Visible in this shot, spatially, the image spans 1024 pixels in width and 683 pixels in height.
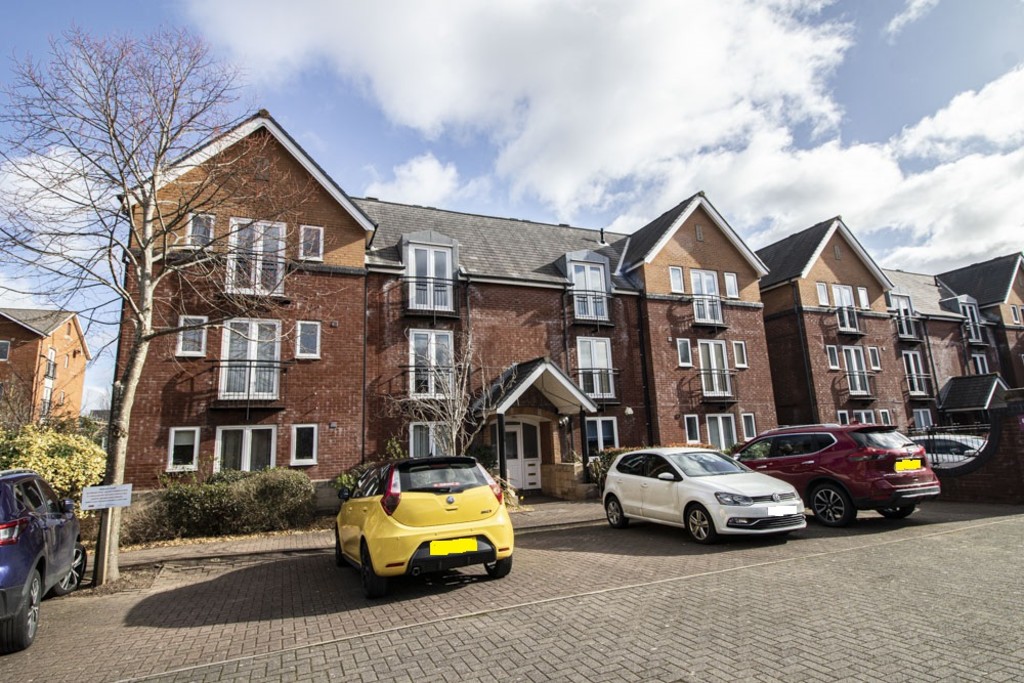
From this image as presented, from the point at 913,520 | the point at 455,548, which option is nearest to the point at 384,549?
the point at 455,548

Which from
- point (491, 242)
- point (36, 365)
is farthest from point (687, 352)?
point (36, 365)

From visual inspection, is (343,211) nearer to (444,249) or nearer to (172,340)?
(444,249)

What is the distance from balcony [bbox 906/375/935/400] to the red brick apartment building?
1050 cm

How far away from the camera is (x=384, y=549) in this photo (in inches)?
234

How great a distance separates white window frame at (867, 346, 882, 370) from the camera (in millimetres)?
26047

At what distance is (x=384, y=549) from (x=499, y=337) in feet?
41.5

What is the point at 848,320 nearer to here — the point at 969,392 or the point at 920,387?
the point at 920,387

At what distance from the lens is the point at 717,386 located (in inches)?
847

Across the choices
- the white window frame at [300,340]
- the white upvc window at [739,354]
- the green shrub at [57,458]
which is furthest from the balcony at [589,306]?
the green shrub at [57,458]

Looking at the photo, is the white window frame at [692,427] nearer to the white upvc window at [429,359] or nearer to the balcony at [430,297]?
the white upvc window at [429,359]

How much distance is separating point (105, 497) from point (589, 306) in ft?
51.8

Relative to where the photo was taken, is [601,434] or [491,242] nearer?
[601,434]

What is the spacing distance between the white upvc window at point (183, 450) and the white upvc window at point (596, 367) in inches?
478

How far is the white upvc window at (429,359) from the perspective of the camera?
53.7 ft
